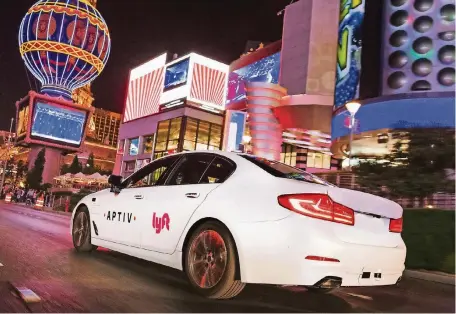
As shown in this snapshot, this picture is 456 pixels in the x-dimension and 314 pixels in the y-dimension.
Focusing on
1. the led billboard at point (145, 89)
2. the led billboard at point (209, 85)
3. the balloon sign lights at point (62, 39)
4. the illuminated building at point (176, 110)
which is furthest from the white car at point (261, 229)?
the balloon sign lights at point (62, 39)

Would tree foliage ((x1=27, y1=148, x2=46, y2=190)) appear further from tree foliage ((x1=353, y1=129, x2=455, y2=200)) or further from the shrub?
the shrub

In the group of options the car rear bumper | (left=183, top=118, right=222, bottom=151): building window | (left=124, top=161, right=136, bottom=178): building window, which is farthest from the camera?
(left=124, top=161, right=136, bottom=178): building window

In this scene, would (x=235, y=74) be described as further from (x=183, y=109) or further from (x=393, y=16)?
(x=393, y=16)

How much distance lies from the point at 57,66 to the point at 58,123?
8.79 metres

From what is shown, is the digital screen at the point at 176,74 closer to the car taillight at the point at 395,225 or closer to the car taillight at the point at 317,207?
the car taillight at the point at 395,225

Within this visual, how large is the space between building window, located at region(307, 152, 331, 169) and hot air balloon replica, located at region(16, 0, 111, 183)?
31.6 m

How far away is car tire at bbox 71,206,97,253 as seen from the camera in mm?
6434

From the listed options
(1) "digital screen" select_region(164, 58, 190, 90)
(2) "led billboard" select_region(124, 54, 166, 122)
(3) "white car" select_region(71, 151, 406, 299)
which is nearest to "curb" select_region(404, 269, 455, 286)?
(3) "white car" select_region(71, 151, 406, 299)

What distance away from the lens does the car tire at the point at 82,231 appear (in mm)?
6434

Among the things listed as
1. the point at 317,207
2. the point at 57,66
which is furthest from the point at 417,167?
the point at 57,66

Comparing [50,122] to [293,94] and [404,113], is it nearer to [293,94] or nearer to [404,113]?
[293,94]

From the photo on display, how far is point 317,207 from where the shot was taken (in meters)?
3.70

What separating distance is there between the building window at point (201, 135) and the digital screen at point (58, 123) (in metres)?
22.9

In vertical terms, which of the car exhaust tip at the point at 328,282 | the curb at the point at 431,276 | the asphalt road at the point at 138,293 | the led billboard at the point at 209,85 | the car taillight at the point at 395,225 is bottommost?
the asphalt road at the point at 138,293
